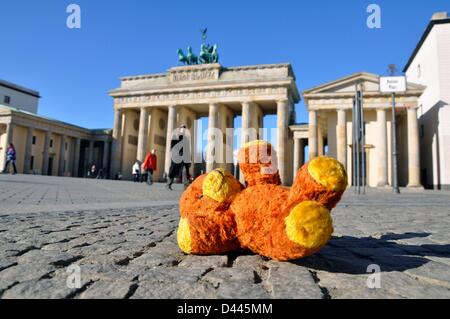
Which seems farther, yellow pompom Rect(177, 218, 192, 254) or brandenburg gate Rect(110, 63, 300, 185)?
brandenburg gate Rect(110, 63, 300, 185)

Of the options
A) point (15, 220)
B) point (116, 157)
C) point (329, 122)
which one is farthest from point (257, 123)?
point (15, 220)

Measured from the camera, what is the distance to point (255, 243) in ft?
6.73

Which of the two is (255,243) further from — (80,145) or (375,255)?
(80,145)

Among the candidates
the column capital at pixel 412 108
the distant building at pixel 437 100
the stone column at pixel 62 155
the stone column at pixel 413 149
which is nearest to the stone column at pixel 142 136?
the stone column at pixel 62 155

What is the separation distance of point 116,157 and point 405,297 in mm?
40243

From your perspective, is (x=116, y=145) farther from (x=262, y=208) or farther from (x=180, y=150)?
(x=262, y=208)

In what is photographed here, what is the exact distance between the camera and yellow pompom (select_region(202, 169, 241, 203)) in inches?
82.8

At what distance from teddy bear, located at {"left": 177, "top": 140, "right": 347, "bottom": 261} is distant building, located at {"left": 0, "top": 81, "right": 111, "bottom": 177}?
4045cm

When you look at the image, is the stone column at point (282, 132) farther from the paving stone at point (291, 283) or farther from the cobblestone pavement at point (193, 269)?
the paving stone at point (291, 283)

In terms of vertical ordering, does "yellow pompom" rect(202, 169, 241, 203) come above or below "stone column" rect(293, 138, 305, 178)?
below

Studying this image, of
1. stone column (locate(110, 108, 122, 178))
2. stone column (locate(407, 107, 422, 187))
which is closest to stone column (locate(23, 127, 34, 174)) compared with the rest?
stone column (locate(110, 108, 122, 178))

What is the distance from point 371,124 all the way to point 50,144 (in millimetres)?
38888

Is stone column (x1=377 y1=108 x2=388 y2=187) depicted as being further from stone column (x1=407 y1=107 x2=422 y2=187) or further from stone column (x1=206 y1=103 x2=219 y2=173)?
stone column (x1=206 y1=103 x2=219 y2=173)

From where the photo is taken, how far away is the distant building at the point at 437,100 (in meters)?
27.4
